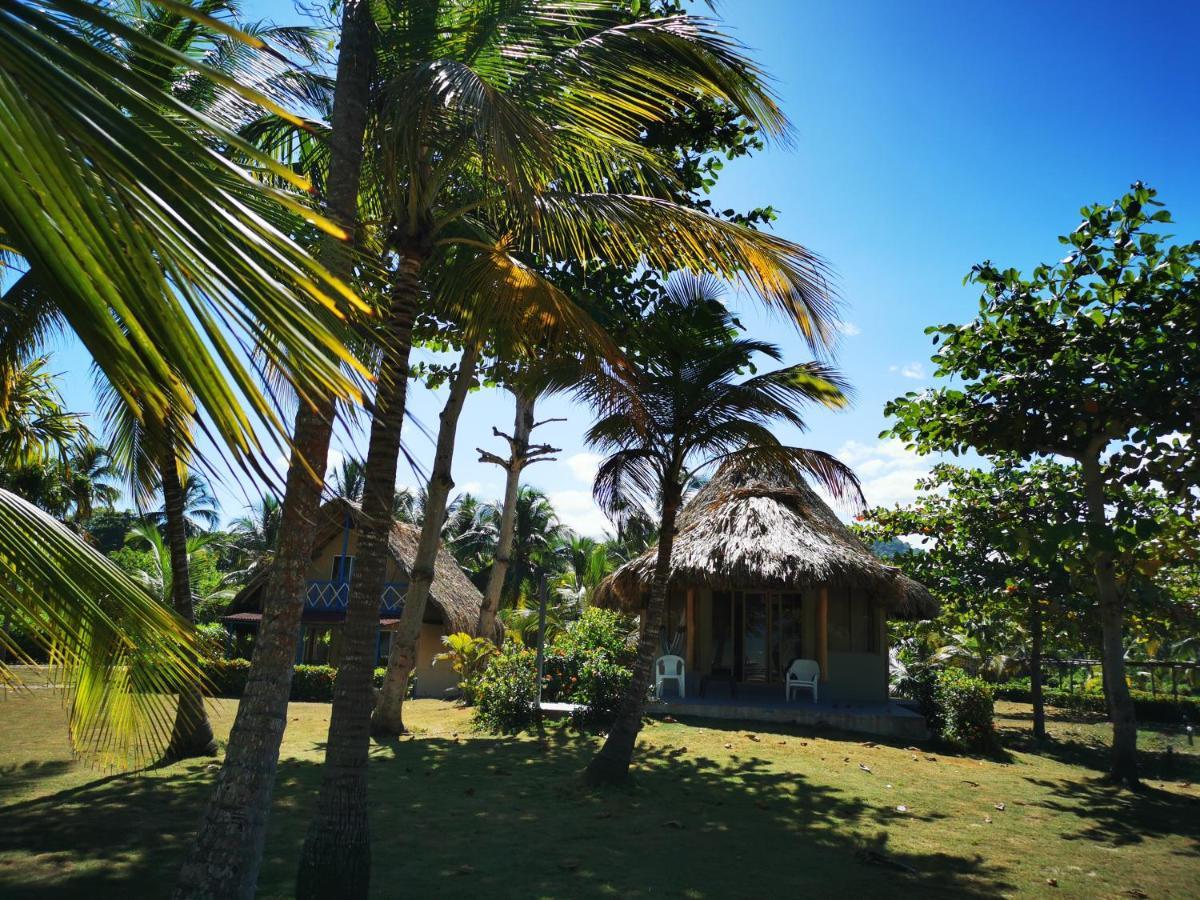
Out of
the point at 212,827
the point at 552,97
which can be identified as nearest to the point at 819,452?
the point at 552,97

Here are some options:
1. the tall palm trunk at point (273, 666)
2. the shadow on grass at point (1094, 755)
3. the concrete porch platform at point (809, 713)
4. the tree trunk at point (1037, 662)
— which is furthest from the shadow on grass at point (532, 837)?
the tree trunk at point (1037, 662)

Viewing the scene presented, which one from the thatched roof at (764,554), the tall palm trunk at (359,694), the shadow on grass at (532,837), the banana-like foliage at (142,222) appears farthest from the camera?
the thatched roof at (764,554)

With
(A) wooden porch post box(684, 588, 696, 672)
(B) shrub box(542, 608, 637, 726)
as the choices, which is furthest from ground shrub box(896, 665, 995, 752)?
Answer: (B) shrub box(542, 608, 637, 726)

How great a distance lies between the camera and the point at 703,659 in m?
16.8

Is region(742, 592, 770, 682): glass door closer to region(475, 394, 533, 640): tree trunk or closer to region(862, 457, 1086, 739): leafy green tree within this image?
region(862, 457, 1086, 739): leafy green tree

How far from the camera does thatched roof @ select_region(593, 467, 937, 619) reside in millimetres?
14328

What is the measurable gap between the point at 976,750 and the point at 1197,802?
3.50 metres

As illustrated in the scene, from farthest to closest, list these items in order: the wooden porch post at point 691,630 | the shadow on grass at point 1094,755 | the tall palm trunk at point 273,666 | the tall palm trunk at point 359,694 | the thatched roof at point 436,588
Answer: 1. the thatched roof at point 436,588
2. the wooden porch post at point 691,630
3. the shadow on grass at point 1094,755
4. the tall palm trunk at point 359,694
5. the tall palm trunk at point 273,666

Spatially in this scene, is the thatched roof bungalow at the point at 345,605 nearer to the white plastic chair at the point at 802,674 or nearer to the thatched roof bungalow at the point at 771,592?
the thatched roof bungalow at the point at 771,592

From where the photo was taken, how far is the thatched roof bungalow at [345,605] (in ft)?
73.7

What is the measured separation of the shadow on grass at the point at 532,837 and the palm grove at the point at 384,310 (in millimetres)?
763

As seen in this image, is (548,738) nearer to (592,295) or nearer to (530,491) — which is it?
(592,295)

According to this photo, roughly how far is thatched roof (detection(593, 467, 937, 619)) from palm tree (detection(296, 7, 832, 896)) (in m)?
7.60

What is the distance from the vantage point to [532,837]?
6.82 m
